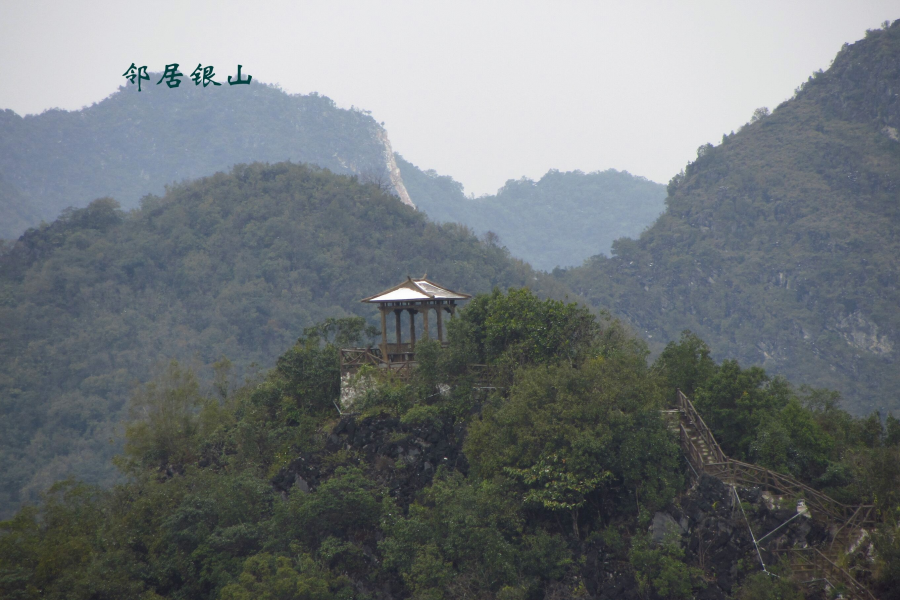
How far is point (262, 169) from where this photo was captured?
63281 millimetres

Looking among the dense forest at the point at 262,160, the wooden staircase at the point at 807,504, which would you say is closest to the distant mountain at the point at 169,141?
the dense forest at the point at 262,160

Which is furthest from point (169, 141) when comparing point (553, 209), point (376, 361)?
point (376, 361)

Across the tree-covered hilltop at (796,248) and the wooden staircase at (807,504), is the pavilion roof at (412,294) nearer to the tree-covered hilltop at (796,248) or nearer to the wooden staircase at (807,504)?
the wooden staircase at (807,504)

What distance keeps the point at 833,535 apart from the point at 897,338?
41.3 metres

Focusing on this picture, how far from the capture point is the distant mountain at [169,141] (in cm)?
10162

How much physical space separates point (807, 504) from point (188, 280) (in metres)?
49.9

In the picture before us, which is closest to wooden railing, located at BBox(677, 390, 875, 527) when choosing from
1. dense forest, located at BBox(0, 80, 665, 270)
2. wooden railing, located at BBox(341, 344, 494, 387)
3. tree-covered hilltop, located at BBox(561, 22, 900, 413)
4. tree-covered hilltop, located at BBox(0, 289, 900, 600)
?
tree-covered hilltop, located at BBox(0, 289, 900, 600)

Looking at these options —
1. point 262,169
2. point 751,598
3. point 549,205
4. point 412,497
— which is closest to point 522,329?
point 412,497

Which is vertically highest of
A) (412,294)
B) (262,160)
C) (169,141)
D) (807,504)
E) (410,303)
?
(169,141)

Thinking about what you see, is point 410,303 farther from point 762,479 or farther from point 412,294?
point 762,479

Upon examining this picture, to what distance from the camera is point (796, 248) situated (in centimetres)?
5606

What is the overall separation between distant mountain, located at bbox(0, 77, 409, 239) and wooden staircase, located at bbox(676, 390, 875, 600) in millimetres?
83872

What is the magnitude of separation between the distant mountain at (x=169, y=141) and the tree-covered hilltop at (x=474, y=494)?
8031 centimetres

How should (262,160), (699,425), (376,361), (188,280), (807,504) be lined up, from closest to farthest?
(807,504)
(699,425)
(376,361)
(188,280)
(262,160)
